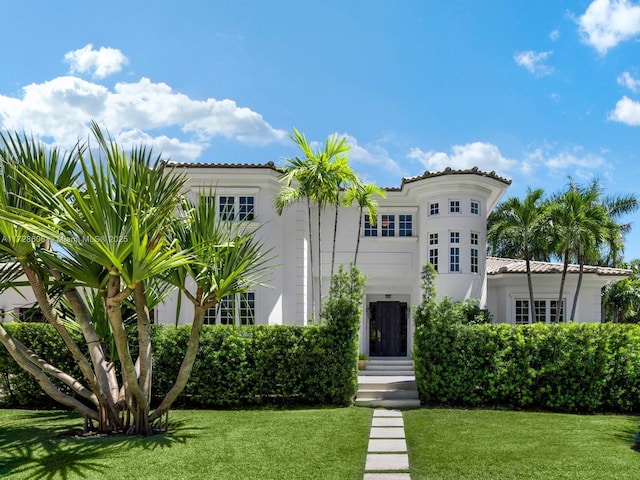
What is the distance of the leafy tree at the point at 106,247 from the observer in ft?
26.4

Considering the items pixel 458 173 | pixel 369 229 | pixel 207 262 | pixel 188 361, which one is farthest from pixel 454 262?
pixel 207 262

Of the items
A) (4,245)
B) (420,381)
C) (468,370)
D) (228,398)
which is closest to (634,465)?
(468,370)

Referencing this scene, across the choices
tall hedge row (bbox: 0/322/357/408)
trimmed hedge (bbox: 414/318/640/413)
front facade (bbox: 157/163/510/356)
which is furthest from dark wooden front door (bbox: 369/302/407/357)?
tall hedge row (bbox: 0/322/357/408)

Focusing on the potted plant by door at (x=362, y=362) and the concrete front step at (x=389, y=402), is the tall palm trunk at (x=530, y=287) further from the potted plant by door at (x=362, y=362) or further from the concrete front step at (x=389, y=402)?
the concrete front step at (x=389, y=402)

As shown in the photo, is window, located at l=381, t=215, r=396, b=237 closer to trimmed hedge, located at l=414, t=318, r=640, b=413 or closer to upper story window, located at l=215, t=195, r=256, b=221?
upper story window, located at l=215, t=195, r=256, b=221

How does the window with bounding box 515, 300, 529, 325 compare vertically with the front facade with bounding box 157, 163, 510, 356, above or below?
below

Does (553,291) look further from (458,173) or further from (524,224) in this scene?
(458,173)

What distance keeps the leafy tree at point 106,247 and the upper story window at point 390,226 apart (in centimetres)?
1039

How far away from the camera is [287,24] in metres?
12.5

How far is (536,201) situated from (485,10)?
34.8 ft

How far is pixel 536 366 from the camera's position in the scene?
13.2 m

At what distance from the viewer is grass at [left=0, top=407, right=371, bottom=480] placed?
7.98 metres

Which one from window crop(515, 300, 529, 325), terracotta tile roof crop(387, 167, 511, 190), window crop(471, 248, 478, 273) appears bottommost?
window crop(515, 300, 529, 325)

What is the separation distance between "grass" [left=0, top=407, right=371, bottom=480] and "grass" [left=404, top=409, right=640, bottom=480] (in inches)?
47.2
